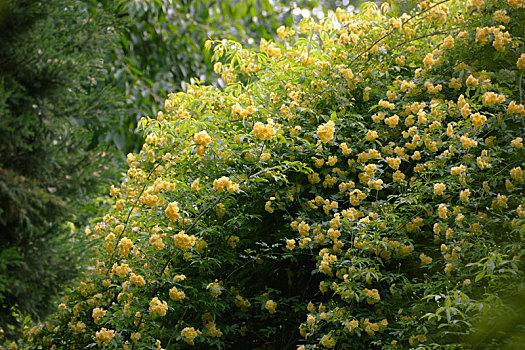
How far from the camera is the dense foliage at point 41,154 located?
1430 millimetres

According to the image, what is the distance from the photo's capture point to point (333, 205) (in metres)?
2.34

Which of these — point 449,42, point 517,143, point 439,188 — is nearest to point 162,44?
point 449,42

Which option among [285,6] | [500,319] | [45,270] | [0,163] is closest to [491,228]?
[500,319]

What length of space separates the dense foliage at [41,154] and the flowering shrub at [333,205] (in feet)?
1.48

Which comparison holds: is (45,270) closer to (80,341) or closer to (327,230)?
(80,341)

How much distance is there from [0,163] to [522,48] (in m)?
2.25

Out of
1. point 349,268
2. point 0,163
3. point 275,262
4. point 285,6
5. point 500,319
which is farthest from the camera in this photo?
point 285,6

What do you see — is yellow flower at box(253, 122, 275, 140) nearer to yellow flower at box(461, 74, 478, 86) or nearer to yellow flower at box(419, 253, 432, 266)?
yellow flower at box(419, 253, 432, 266)

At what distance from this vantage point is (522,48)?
94.3 inches

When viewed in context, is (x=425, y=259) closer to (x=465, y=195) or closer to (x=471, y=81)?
(x=465, y=195)

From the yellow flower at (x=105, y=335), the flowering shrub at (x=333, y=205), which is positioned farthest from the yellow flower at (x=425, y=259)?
the yellow flower at (x=105, y=335)

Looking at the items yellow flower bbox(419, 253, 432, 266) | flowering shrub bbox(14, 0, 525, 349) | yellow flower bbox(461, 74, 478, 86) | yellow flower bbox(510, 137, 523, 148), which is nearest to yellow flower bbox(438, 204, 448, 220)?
flowering shrub bbox(14, 0, 525, 349)

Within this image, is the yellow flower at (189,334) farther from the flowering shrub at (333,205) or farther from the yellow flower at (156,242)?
the yellow flower at (156,242)

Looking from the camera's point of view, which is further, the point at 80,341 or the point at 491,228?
the point at 80,341
